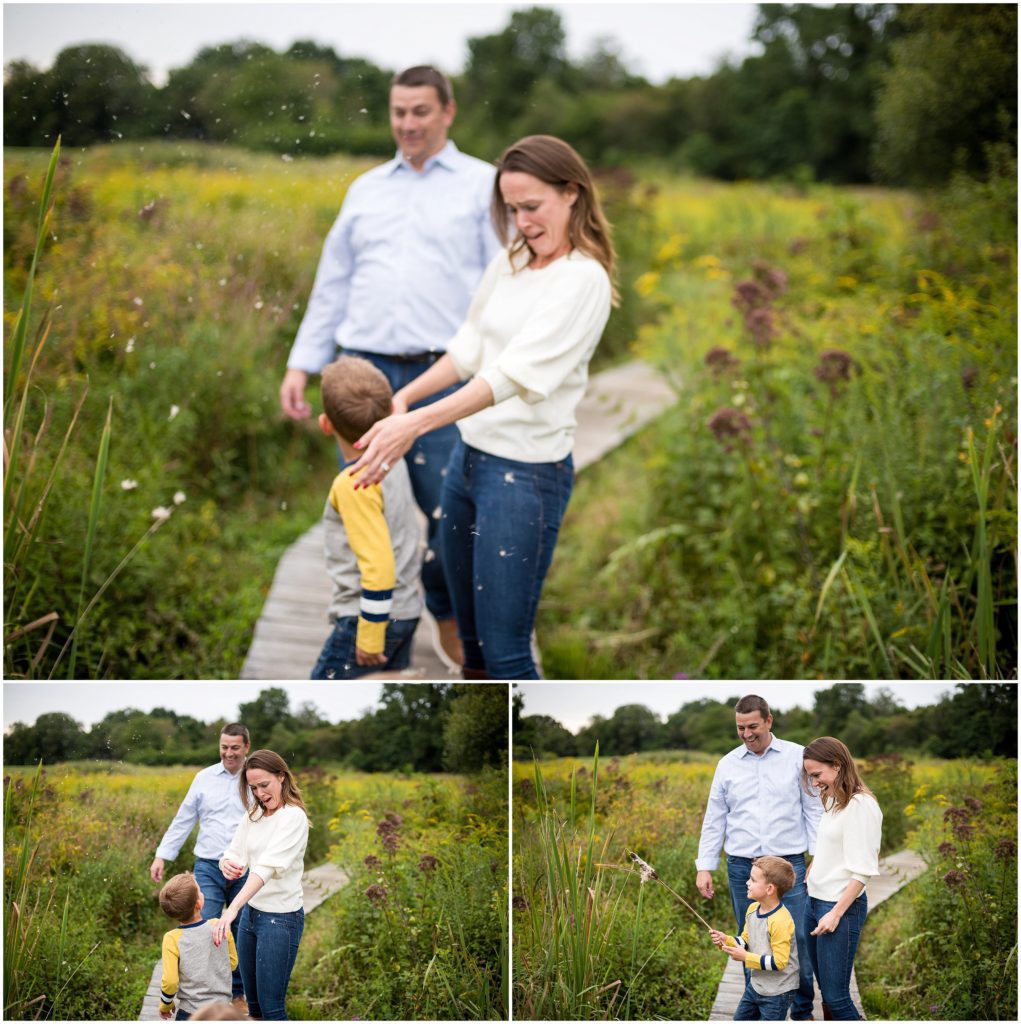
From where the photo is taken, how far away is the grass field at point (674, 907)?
91.1 inches

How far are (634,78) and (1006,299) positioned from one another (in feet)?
15.2

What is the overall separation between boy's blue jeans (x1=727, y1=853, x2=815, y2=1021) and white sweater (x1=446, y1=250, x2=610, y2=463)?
107cm

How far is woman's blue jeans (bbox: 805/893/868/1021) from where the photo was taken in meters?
2.24

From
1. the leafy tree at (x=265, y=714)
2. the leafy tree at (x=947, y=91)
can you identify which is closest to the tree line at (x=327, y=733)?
the leafy tree at (x=265, y=714)

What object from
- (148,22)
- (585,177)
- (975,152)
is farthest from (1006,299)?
(148,22)

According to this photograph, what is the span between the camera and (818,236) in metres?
7.04

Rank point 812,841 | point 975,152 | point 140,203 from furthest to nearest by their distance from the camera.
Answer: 1. point 975,152
2. point 140,203
3. point 812,841

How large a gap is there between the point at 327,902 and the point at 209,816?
35 centimetres

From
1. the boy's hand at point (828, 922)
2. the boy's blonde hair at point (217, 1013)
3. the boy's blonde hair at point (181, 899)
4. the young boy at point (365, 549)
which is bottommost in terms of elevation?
the boy's blonde hair at point (217, 1013)

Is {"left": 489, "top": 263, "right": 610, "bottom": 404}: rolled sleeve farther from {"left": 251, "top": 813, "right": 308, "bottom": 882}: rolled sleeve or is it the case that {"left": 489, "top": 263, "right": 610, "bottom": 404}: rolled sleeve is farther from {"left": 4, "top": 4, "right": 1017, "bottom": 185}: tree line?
{"left": 4, "top": 4, "right": 1017, "bottom": 185}: tree line

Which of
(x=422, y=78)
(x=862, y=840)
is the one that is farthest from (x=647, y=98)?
(x=862, y=840)

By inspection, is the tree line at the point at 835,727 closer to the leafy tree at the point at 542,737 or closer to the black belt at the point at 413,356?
the leafy tree at the point at 542,737

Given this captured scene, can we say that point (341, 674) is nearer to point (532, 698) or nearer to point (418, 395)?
point (532, 698)

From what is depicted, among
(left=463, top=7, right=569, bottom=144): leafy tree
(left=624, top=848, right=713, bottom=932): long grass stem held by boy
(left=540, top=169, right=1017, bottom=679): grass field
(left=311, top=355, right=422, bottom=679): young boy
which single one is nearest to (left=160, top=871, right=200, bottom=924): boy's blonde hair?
(left=311, top=355, right=422, bottom=679): young boy
